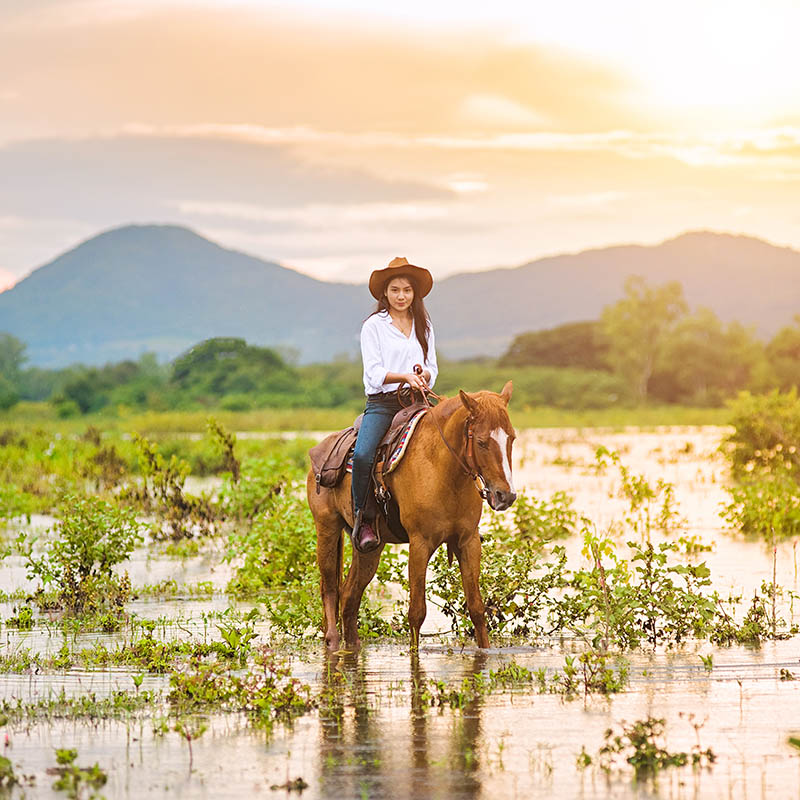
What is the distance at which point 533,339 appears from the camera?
372ft

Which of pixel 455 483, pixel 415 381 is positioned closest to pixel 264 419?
pixel 415 381

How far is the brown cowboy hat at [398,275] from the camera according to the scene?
29.2ft

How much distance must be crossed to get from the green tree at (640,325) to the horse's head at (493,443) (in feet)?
285

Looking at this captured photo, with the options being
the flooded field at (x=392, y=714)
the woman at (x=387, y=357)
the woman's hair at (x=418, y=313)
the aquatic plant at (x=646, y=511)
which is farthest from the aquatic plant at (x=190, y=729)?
Answer: the aquatic plant at (x=646, y=511)

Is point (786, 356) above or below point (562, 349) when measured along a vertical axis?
below

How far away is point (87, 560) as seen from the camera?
11.7m

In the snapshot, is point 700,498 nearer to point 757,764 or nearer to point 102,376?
point 757,764

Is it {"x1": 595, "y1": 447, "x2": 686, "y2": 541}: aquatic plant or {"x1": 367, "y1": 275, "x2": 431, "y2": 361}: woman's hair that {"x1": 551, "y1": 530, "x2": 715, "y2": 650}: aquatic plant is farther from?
{"x1": 595, "y1": 447, "x2": 686, "y2": 541}: aquatic plant

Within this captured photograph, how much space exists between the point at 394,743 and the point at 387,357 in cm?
307

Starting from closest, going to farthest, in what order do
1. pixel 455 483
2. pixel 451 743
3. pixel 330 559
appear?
pixel 451 743
pixel 455 483
pixel 330 559

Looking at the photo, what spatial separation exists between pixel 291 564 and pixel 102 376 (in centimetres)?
6333

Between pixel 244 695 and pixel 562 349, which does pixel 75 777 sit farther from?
pixel 562 349

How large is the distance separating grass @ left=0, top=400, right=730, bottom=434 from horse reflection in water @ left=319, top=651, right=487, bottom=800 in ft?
114

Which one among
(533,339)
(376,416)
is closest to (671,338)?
(533,339)
